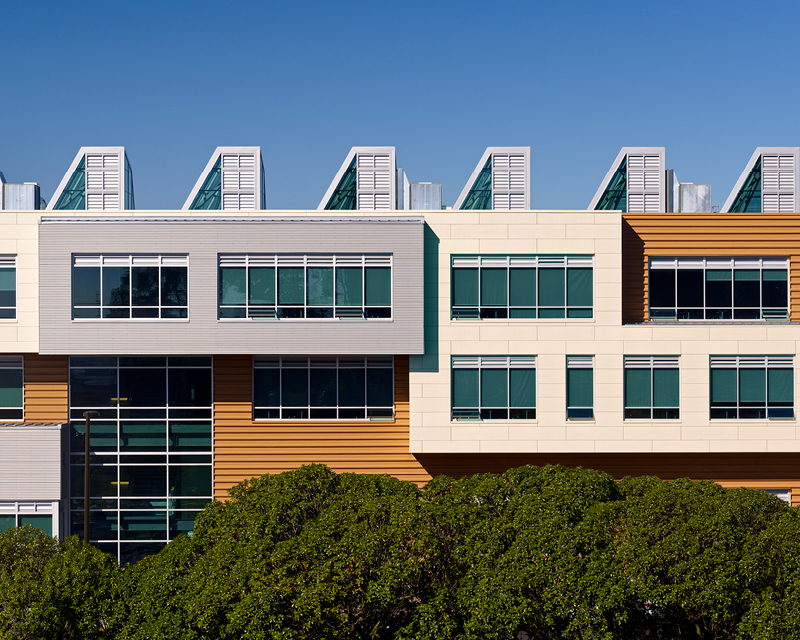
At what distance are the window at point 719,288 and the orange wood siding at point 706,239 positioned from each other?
0.94 ft

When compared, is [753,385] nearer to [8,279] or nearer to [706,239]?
[706,239]

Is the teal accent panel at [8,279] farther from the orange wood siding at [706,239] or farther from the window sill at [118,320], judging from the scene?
the orange wood siding at [706,239]

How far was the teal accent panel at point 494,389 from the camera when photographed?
23.4 meters

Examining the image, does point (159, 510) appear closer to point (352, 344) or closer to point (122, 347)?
point (122, 347)

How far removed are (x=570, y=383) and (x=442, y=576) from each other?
407 inches

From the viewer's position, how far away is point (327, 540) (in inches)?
587

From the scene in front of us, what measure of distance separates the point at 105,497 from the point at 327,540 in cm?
1275

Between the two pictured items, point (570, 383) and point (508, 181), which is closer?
point (570, 383)

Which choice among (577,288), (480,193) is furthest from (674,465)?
(480,193)

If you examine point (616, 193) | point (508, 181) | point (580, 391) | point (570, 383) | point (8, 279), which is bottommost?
point (580, 391)

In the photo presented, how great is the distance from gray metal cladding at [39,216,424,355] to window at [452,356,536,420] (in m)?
2.03

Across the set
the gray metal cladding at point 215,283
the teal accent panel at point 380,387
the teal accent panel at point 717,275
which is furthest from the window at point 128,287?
the teal accent panel at point 717,275

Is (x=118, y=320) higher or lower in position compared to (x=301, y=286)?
lower

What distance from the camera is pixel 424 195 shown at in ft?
81.4
